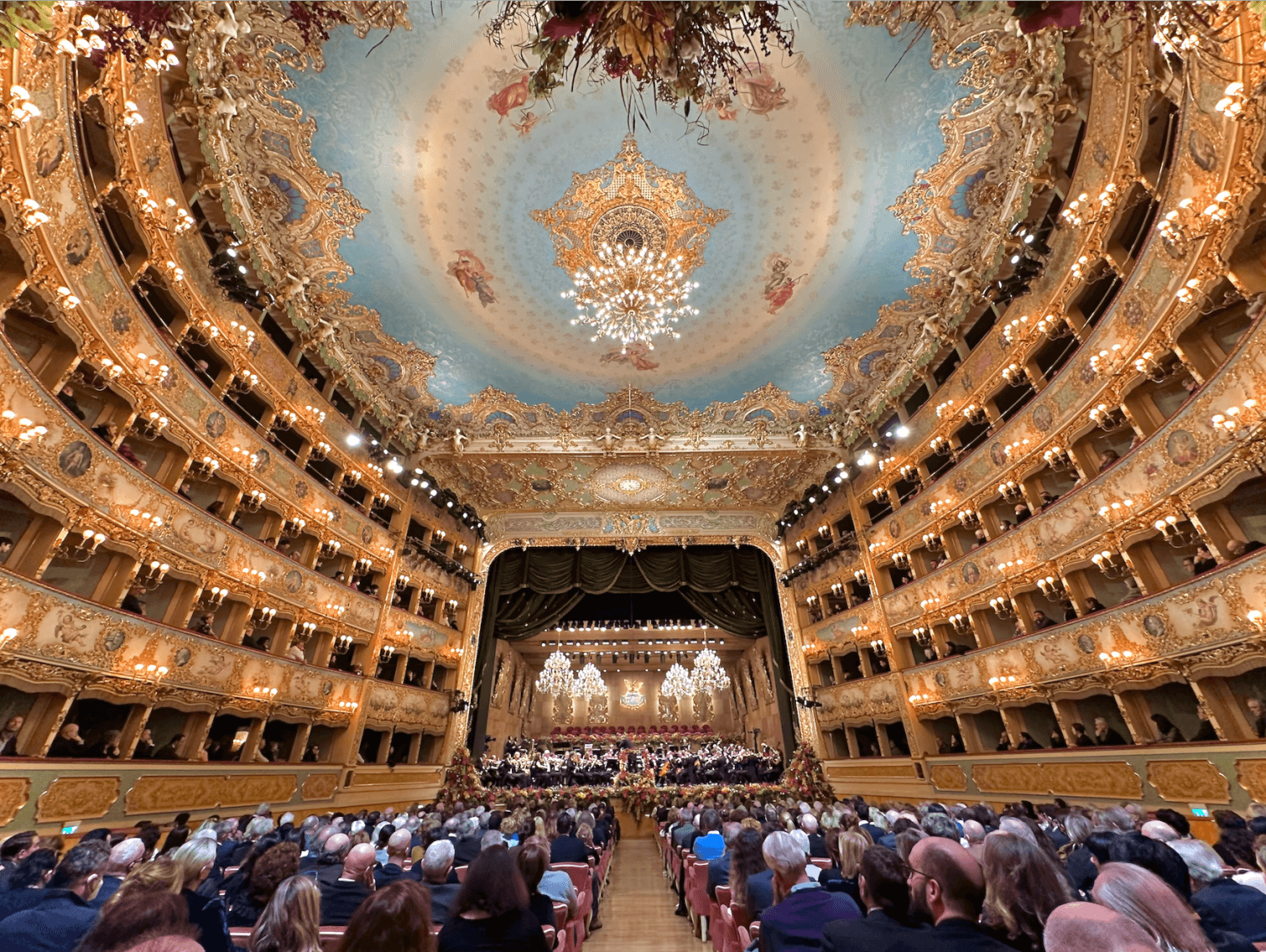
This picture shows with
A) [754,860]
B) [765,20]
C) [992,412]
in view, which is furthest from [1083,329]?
[754,860]

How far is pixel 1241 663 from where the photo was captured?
7.72m

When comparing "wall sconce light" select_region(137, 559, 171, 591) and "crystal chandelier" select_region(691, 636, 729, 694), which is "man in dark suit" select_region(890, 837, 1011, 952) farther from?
"crystal chandelier" select_region(691, 636, 729, 694)

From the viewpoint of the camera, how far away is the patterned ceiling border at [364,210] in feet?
28.8

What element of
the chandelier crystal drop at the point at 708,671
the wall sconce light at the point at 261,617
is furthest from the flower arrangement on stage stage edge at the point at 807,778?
the wall sconce light at the point at 261,617

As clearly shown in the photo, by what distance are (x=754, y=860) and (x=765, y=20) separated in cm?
Result: 688

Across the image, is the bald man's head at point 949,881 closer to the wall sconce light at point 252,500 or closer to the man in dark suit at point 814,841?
the man in dark suit at point 814,841

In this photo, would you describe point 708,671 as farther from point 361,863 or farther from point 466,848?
point 361,863

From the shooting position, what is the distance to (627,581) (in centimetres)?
2220

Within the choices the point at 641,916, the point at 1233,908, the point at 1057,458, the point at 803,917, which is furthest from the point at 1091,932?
the point at 1057,458

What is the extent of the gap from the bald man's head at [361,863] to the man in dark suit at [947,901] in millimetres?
3626

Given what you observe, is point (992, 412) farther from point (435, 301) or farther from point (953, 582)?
point (435, 301)

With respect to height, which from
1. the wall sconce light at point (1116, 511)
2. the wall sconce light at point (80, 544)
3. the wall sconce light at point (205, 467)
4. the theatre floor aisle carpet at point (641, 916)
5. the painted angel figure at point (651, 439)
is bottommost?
the theatre floor aisle carpet at point (641, 916)

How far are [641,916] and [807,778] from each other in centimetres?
1073

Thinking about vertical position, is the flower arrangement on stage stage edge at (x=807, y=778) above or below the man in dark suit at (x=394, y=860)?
above
